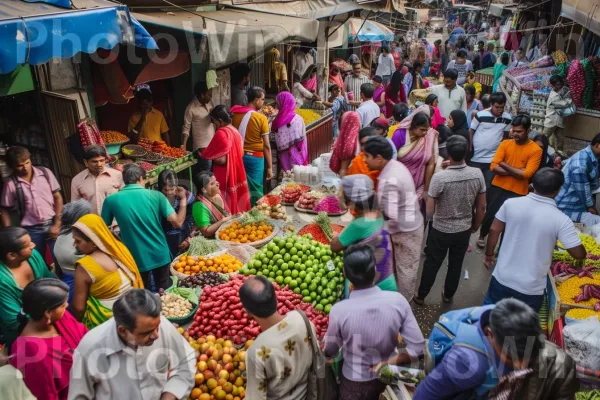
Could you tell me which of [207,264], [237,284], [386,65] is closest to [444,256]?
[237,284]

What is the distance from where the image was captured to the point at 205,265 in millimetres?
4172

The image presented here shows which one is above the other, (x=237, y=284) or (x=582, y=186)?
(x=582, y=186)

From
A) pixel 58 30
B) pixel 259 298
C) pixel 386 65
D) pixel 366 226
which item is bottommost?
pixel 386 65

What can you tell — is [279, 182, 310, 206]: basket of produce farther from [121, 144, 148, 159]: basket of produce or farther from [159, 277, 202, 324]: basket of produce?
[159, 277, 202, 324]: basket of produce

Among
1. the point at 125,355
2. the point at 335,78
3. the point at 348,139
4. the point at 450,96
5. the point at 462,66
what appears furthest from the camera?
the point at 462,66

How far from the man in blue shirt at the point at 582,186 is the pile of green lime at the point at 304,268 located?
2828 mm

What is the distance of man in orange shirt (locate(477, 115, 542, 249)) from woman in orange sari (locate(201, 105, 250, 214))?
3.14 meters

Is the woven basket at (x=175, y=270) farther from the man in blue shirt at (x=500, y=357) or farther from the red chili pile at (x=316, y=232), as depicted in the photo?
the man in blue shirt at (x=500, y=357)

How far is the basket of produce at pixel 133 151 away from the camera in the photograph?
19.8 feet

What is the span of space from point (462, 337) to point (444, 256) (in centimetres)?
268

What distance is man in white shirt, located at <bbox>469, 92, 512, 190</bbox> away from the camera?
20.0 ft

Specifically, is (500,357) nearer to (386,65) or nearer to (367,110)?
(367,110)

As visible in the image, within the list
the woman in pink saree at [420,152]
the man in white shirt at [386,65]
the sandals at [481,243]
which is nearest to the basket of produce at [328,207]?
the woman in pink saree at [420,152]

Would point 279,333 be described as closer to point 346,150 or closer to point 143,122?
point 346,150
